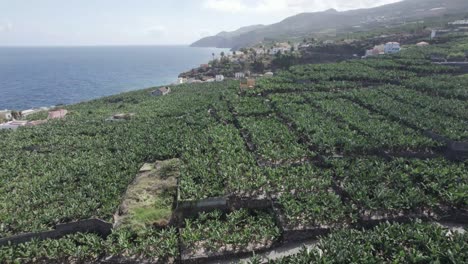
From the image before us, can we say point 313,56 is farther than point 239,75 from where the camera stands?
Yes

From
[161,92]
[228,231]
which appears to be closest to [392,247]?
[228,231]

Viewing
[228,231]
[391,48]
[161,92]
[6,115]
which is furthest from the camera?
[391,48]

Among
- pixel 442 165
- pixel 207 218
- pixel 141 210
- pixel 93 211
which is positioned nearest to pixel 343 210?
pixel 207 218

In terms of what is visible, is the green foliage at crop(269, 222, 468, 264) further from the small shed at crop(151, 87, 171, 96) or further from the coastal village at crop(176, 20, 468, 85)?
the coastal village at crop(176, 20, 468, 85)

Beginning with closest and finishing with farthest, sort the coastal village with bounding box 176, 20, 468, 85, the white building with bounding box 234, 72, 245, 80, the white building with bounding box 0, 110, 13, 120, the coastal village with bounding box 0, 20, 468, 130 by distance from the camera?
the white building with bounding box 0, 110, 13, 120
the coastal village with bounding box 0, 20, 468, 130
the white building with bounding box 234, 72, 245, 80
the coastal village with bounding box 176, 20, 468, 85

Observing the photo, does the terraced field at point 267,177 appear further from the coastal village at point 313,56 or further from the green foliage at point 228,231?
the coastal village at point 313,56

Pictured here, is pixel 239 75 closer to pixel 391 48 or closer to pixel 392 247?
pixel 391 48

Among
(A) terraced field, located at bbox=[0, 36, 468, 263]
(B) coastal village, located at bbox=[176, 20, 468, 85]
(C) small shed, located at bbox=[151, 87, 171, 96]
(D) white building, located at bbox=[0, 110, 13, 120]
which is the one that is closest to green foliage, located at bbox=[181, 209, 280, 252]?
(A) terraced field, located at bbox=[0, 36, 468, 263]

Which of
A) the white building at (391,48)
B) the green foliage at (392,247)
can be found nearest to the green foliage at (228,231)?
the green foliage at (392,247)

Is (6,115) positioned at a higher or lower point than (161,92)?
lower
